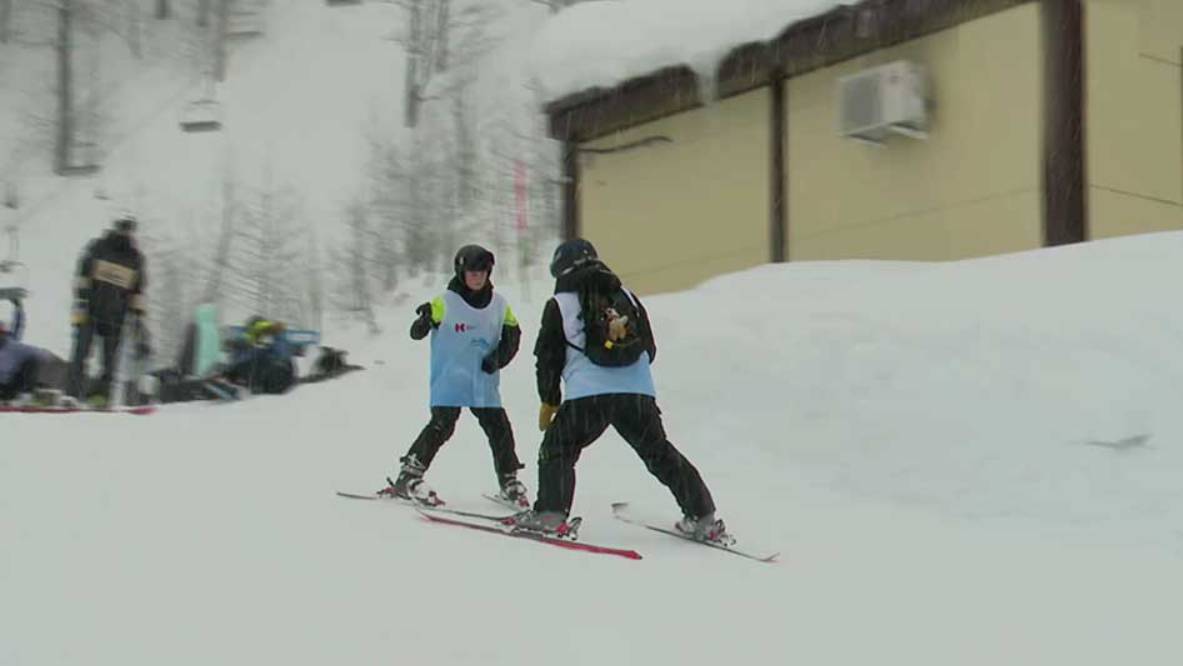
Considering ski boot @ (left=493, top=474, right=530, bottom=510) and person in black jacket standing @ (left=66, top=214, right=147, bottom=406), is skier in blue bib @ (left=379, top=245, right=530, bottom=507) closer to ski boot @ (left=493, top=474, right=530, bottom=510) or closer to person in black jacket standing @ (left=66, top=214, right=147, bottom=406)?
ski boot @ (left=493, top=474, right=530, bottom=510)

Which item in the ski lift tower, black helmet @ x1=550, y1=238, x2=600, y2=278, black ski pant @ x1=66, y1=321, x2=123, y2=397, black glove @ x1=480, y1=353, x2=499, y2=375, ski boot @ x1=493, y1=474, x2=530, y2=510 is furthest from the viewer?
the ski lift tower

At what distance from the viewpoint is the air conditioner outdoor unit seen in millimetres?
13016

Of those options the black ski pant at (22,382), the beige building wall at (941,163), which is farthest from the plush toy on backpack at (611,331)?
the black ski pant at (22,382)

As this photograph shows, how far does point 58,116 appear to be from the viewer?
50344 mm

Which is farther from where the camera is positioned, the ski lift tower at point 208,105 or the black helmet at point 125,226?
the ski lift tower at point 208,105

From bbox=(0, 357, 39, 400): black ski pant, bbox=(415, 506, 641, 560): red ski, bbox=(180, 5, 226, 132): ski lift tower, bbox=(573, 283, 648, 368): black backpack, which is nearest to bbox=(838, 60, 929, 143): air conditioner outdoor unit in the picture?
bbox=(573, 283, 648, 368): black backpack

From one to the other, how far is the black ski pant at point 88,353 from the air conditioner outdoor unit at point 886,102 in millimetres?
6683

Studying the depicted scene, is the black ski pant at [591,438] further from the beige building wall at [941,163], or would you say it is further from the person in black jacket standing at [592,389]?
the beige building wall at [941,163]

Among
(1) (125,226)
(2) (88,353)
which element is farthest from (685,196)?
(2) (88,353)

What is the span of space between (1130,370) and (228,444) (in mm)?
5915

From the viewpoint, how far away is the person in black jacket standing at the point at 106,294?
13703mm

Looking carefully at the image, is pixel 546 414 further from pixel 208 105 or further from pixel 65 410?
pixel 208 105

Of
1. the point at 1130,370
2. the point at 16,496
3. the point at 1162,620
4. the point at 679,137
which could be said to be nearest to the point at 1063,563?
the point at 1162,620

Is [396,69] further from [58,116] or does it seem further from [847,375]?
Answer: [847,375]
